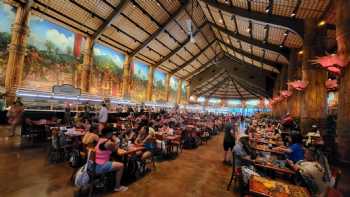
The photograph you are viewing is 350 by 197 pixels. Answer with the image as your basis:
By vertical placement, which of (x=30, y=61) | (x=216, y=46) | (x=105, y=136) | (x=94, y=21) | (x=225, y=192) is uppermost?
(x=216, y=46)

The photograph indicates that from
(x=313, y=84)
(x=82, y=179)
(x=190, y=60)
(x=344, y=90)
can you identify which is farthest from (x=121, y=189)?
(x=190, y=60)

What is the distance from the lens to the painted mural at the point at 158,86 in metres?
20.6

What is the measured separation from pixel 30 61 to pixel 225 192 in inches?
446

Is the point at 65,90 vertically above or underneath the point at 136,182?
above

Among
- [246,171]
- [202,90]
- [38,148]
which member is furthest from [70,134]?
[202,90]

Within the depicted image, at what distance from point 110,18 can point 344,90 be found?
12.2 metres

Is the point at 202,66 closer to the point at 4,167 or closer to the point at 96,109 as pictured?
the point at 96,109

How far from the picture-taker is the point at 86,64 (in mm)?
11898

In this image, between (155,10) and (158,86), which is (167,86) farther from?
(155,10)

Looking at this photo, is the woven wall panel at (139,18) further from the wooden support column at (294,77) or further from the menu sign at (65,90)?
the wooden support column at (294,77)

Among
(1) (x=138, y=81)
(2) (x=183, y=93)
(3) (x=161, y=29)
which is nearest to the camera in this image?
(3) (x=161, y=29)

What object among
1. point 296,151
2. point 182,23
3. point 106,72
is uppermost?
point 182,23

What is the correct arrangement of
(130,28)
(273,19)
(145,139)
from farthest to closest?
(130,28), (273,19), (145,139)

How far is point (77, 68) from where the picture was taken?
11.8m
